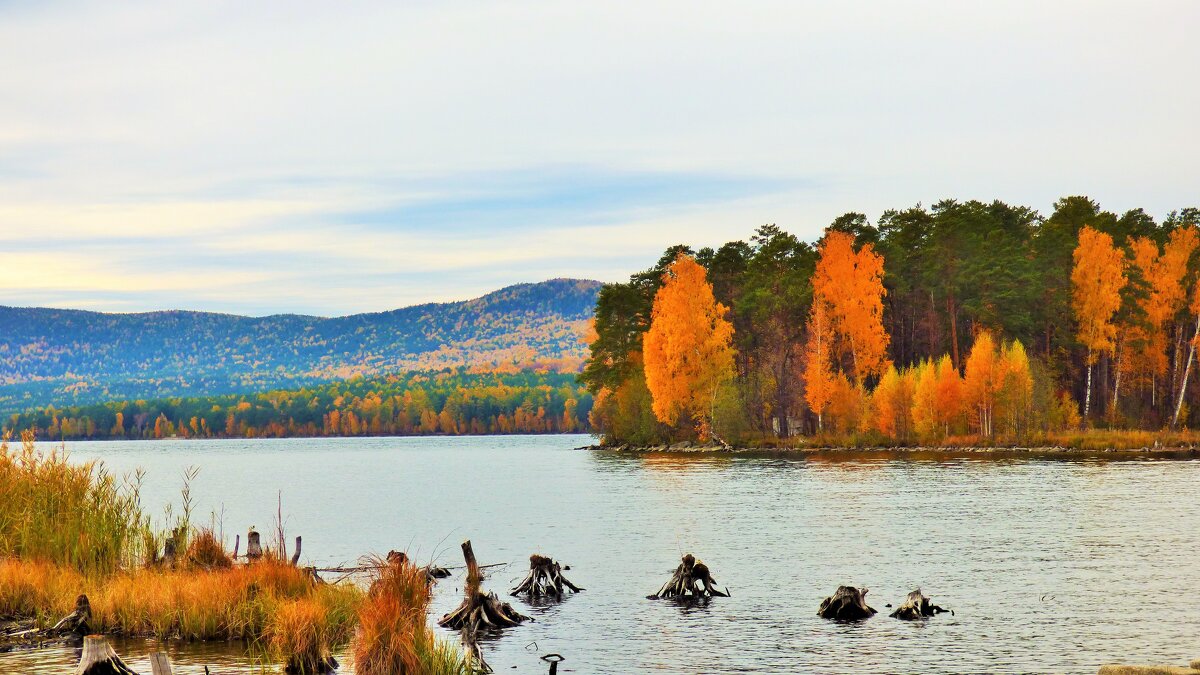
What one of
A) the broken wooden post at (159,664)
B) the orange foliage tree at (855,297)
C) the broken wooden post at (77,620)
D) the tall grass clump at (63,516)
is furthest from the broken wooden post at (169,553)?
the orange foliage tree at (855,297)

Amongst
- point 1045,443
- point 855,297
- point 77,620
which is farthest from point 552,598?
point 1045,443

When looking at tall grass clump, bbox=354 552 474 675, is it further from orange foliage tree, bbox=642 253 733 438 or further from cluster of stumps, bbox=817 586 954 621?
orange foliage tree, bbox=642 253 733 438

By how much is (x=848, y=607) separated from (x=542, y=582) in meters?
8.66

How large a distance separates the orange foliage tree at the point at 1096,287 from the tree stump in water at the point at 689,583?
75.4m

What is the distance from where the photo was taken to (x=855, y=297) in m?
102

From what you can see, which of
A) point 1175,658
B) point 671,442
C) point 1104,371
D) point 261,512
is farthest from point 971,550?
point 671,442

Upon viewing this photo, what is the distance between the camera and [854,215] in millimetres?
109688

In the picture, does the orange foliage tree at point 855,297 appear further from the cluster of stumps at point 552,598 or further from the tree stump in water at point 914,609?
the tree stump in water at point 914,609

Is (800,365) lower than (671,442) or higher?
higher

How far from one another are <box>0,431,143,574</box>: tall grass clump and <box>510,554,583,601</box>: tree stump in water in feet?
33.7

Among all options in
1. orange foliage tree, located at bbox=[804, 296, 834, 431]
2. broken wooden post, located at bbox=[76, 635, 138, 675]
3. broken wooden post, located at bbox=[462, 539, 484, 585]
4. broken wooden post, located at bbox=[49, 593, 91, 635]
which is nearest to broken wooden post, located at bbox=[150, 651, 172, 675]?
broken wooden post, located at bbox=[76, 635, 138, 675]

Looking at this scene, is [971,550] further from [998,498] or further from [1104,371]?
[1104,371]

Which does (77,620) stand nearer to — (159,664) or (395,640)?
(395,640)

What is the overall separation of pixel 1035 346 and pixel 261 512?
240ft
